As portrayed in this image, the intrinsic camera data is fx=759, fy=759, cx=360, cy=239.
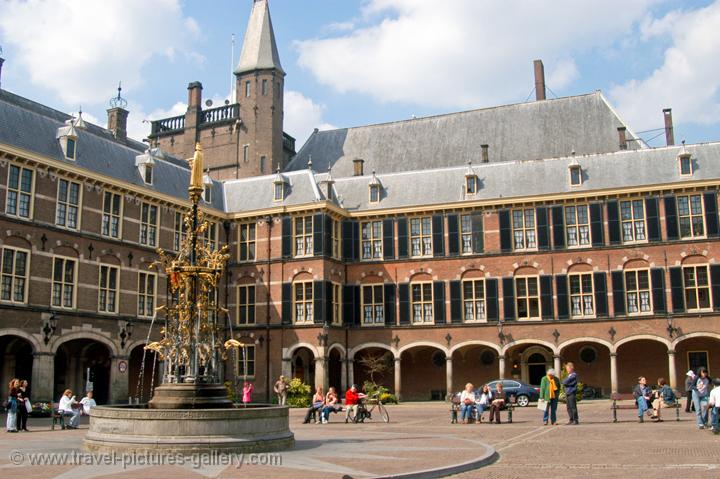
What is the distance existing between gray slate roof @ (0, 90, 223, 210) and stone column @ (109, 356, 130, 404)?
8.31m

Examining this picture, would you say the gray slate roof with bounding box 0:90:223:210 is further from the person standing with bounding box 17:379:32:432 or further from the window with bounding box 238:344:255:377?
the person standing with bounding box 17:379:32:432

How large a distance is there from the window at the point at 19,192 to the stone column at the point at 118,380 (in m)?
7.82

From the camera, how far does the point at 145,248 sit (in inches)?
1437

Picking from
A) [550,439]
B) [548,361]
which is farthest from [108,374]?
[550,439]

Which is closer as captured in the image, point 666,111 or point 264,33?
point 666,111

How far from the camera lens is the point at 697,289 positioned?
36344mm

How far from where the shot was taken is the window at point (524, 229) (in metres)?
39.5

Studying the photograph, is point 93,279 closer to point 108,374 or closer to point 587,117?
point 108,374

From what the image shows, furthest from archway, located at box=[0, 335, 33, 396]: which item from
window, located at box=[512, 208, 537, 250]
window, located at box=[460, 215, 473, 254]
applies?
window, located at box=[512, 208, 537, 250]

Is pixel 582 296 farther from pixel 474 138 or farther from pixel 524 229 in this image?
pixel 474 138

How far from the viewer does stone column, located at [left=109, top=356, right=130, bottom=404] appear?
1342 inches

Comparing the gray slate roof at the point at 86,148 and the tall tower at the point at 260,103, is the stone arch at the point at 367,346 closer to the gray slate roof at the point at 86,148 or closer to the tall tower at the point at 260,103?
the gray slate roof at the point at 86,148

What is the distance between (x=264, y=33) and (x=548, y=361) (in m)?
28.9

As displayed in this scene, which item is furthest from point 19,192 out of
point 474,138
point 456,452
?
point 474,138
